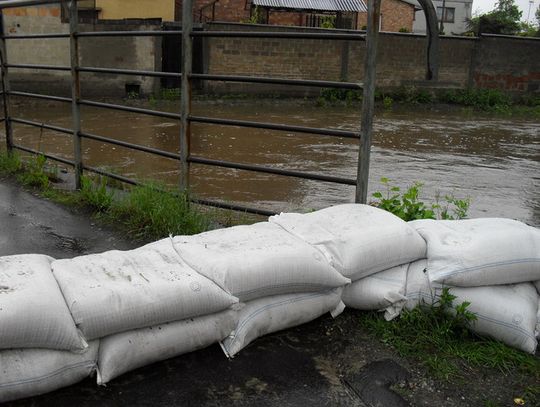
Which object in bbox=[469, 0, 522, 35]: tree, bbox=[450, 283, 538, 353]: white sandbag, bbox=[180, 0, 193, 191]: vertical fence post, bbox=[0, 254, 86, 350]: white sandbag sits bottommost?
bbox=[450, 283, 538, 353]: white sandbag

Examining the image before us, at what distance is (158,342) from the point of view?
2.12 meters

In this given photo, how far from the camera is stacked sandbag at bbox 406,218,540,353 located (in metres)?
2.39

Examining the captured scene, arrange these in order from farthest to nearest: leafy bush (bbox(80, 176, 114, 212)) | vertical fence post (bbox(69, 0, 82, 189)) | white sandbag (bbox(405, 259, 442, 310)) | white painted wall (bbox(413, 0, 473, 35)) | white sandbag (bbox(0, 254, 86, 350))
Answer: white painted wall (bbox(413, 0, 473, 35)), vertical fence post (bbox(69, 0, 82, 189)), leafy bush (bbox(80, 176, 114, 212)), white sandbag (bbox(405, 259, 442, 310)), white sandbag (bbox(0, 254, 86, 350))

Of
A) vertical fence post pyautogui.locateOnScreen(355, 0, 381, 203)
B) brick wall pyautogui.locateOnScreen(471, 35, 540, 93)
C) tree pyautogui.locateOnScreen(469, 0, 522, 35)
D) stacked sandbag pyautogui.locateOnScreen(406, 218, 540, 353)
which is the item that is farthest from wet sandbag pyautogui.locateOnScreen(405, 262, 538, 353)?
tree pyautogui.locateOnScreen(469, 0, 522, 35)

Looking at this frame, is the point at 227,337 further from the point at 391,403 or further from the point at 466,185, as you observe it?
the point at 466,185

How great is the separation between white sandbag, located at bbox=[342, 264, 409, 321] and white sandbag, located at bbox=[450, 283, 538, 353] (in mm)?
220

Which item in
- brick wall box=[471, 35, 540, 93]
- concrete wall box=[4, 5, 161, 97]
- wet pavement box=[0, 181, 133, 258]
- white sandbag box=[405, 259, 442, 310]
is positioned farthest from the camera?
brick wall box=[471, 35, 540, 93]

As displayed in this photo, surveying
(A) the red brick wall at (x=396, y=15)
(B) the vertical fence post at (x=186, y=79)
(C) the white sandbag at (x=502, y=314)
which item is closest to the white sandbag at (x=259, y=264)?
(C) the white sandbag at (x=502, y=314)

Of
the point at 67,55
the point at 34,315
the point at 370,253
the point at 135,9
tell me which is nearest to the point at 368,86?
the point at 370,253

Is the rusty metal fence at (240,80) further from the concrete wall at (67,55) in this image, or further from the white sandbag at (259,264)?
the concrete wall at (67,55)

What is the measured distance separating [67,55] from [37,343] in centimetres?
1199

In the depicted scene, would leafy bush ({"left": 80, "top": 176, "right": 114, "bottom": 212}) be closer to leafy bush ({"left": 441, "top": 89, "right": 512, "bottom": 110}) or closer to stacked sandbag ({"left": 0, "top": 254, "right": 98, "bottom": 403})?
stacked sandbag ({"left": 0, "top": 254, "right": 98, "bottom": 403})

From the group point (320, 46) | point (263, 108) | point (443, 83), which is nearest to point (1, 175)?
point (263, 108)

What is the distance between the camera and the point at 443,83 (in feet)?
56.2
